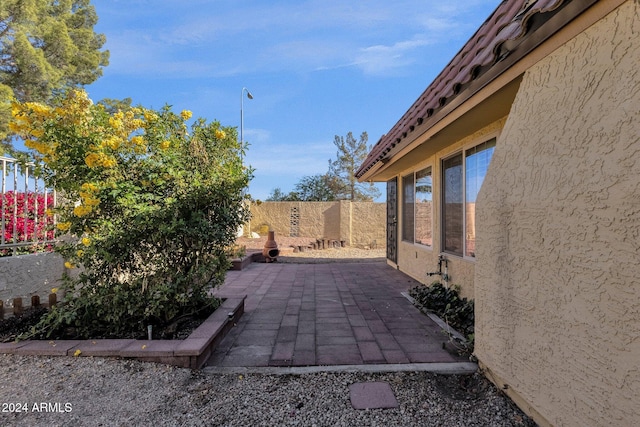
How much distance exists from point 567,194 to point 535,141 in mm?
525

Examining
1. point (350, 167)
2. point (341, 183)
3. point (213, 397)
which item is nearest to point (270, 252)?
point (213, 397)

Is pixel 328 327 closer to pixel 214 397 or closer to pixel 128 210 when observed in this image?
pixel 214 397

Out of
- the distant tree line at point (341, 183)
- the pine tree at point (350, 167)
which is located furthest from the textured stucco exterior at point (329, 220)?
the pine tree at point (350, 167)

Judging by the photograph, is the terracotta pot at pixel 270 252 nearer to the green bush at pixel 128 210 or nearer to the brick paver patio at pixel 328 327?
the brick paver patio at pixel 328 327

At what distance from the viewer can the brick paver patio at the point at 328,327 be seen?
3346 millimetres

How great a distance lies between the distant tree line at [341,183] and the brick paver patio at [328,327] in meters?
24.1

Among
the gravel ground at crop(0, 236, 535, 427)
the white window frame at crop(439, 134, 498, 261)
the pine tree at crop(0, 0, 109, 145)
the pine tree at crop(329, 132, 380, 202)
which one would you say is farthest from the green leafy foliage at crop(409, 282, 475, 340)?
the pine tree at crop(329, 132, 380, 202)

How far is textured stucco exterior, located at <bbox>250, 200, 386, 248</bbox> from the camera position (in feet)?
55.3

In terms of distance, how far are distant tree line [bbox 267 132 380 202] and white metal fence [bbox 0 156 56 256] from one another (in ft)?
86.3

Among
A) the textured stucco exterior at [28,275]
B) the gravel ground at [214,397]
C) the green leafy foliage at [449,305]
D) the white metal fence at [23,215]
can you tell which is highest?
the white metal fence at [23,215]

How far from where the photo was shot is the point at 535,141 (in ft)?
7.45

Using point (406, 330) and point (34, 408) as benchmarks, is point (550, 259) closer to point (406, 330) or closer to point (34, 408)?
point (406, 330)

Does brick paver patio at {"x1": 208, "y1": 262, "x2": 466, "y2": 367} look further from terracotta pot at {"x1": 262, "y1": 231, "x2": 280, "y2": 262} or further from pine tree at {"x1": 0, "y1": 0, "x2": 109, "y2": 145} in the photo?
pine tree at {"x1": 0, "y1": 0, "x2": 109, "y2": 145}

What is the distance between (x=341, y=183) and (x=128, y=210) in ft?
94.1
